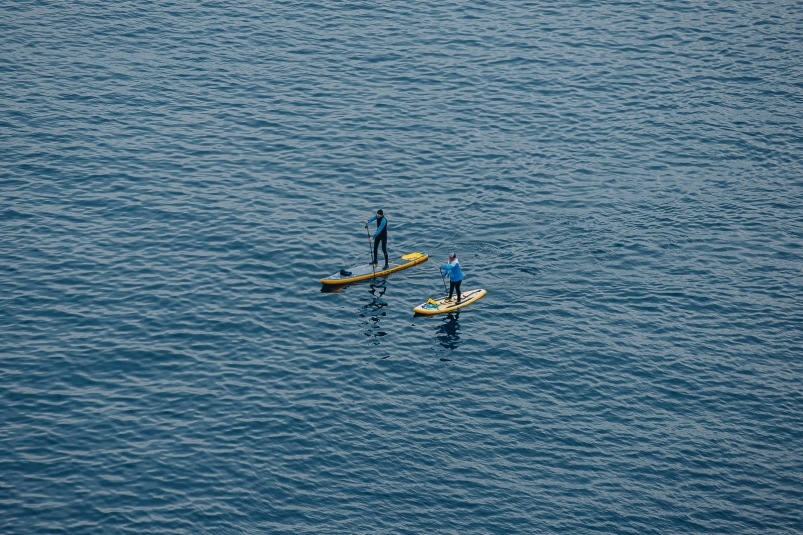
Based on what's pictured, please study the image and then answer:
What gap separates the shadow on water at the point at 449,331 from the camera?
4247 cm

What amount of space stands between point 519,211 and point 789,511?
22962 millimetres

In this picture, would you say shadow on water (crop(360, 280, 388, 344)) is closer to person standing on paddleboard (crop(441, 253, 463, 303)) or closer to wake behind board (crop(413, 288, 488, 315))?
wake behind board (crop(413, 288, 488, 315))

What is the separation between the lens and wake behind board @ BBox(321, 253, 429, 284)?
45.9 m

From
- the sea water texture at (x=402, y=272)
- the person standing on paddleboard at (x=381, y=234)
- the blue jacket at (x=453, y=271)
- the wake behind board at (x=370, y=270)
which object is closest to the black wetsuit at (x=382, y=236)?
the person standing on paddleboard at (x=381, y=234)

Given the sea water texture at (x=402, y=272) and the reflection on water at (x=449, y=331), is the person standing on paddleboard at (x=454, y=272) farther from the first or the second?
the sea water texture at (x=402, y=272)

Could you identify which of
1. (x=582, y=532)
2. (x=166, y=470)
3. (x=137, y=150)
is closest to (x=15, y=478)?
(x=166, y=470)

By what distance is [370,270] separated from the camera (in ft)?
154

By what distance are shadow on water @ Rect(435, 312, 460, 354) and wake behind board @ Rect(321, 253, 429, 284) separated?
4.66 meters

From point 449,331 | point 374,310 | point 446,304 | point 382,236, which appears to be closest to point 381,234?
point 382,236

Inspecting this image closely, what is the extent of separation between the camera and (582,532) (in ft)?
108

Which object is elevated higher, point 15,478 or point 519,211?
point 519,211

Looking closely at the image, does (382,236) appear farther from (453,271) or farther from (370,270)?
(453,271)

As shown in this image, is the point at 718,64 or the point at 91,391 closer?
the point at 91,391

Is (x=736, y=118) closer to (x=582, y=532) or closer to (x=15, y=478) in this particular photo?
(x=582, y=532)
